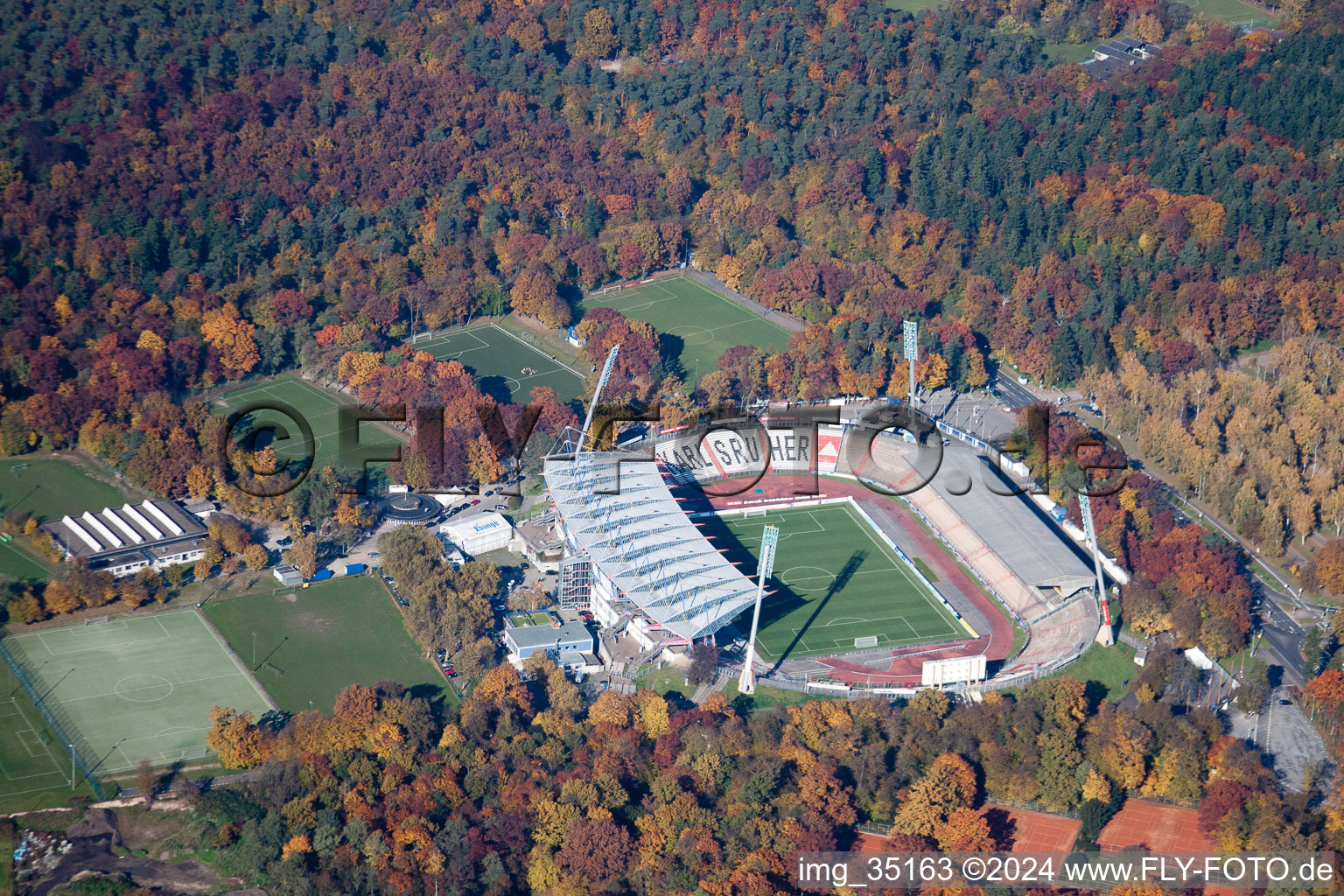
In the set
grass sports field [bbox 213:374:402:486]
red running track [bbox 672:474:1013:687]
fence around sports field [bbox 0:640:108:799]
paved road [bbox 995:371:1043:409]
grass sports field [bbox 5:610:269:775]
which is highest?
fence around sports field [bbox 0:640:108:799]

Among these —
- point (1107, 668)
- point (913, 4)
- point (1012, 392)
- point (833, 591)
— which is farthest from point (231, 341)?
point (913, 4)

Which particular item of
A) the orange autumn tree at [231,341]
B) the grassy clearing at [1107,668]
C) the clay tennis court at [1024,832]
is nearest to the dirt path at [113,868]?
the clay tennis court at [1024,832]

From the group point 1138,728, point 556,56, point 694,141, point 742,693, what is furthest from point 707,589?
point 556,56

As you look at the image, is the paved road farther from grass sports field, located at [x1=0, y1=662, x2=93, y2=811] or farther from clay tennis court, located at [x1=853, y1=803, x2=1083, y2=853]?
grass sports field, located at [x1=0, y1=662, x2=93, y2=811]

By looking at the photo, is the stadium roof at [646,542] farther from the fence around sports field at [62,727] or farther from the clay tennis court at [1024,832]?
the fence around sports field at [62,727]

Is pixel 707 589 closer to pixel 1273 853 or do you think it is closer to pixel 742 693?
pixel 742 693

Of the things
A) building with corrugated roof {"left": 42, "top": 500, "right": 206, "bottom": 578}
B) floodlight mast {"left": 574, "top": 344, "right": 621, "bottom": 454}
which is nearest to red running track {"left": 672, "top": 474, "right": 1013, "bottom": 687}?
floodlight mast {"left": 574, "top": 344, "right": 621, "bottom": 454}
